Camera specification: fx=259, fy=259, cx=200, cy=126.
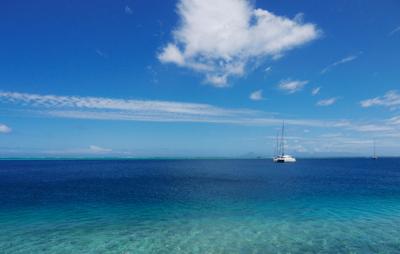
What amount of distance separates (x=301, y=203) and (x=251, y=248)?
20.1 metres

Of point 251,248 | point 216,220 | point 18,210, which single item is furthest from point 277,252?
point 18,210

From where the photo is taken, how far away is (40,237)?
2086cm

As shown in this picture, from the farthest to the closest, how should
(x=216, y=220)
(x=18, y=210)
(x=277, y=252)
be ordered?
(x=18, y=210) → (x=216, y=220) → (x=277, y=252)

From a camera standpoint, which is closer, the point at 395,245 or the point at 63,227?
the point at 395,245

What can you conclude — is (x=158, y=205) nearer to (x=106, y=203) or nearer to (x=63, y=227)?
(x=106, y=203)

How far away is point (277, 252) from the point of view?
57.8 ft

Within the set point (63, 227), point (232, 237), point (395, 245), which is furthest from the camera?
point (63, 227)

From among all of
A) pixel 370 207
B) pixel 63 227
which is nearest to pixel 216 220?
pixel 63 227

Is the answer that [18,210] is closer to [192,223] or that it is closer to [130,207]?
[130,207]

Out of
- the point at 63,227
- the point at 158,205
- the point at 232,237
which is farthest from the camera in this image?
the point at 158,205

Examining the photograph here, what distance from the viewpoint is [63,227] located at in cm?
2375

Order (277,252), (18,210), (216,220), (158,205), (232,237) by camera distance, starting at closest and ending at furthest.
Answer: (277,252)
(232,237)
(216,220)
(18,210)
(158,205)

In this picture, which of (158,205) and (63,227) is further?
(158,205)

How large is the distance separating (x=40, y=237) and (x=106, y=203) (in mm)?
14951
